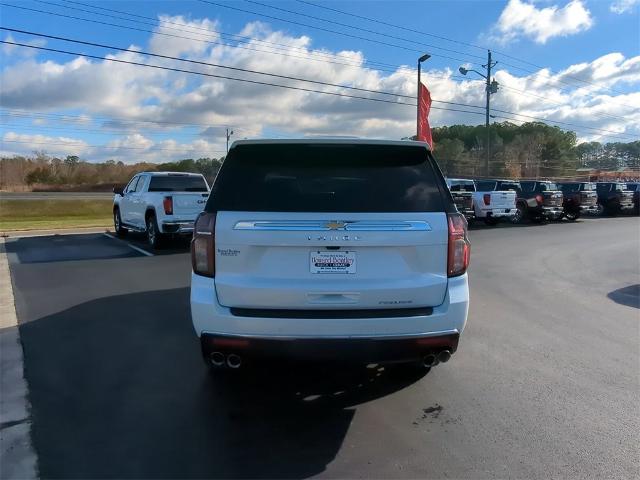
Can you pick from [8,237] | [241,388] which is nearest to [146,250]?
[8,237]

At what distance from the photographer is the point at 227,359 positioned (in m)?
3.60

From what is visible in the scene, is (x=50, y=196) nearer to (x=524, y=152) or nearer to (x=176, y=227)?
(x=176, y=227)

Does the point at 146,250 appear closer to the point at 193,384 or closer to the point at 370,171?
the point at 193,384

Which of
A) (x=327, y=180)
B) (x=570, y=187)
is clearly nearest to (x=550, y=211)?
(x=570, y=187)

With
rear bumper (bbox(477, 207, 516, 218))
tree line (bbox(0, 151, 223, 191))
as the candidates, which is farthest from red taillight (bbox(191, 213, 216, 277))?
tree line (bbox(0, 151, 223, 191))

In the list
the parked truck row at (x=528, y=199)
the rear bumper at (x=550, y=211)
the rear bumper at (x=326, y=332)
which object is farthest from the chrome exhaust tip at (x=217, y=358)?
the rear bumper at (x=550, y=211)

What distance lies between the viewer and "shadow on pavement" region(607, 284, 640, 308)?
7643 millimetres

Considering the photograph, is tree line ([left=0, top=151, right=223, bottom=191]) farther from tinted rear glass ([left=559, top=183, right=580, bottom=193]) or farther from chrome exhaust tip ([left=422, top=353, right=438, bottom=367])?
chrome exhaust tip ([left=422, top=353, right=438, bottom=367])

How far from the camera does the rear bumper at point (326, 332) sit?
3.40 meters

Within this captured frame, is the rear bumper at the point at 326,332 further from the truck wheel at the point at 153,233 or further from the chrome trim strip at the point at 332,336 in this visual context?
the truck wheel at the point at 153,233

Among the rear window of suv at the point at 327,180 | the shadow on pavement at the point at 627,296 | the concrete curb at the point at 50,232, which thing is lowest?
the shadow on pavement at the point at 627,296

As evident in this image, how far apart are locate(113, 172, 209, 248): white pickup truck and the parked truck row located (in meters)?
9.30

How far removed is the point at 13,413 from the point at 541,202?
22309mm

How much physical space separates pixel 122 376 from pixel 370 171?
9.18 ft
